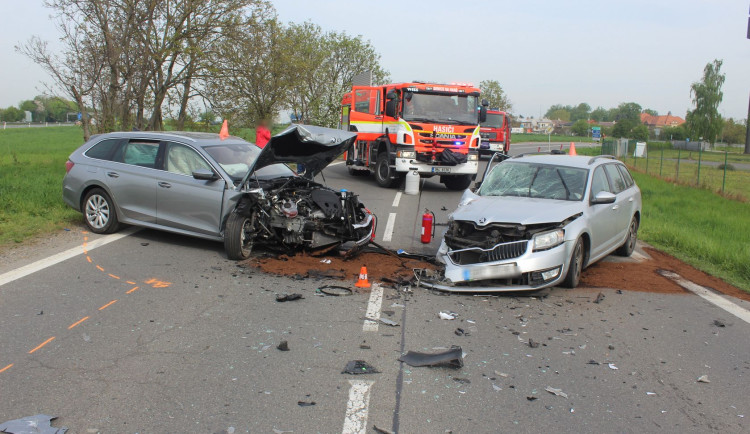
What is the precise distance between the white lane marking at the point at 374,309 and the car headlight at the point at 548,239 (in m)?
1.78

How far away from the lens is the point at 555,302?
638cm

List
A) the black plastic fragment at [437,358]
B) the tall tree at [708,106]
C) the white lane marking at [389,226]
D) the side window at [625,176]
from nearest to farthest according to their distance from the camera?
the black plastic fragment at [437,358] → the side window at [625,176] → the white lane marking at [389,226] → the tall tree at [708,106]

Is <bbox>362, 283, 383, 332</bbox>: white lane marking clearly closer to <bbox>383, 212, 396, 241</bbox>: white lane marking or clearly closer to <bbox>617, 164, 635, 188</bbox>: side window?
<bbox>383, 212, 396, 241</bbox>: white lane marking

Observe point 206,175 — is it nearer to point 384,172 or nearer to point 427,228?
point 427,228

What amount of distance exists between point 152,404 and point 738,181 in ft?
96.9

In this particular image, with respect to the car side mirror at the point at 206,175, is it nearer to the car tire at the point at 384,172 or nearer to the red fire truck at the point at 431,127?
the red fire truck at the point at 431,127

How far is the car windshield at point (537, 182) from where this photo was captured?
7543 mm

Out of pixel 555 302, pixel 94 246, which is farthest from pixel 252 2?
pixel 555 302

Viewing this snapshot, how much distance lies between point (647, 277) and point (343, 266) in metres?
4.04

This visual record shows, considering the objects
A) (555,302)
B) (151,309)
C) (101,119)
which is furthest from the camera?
(101,119)

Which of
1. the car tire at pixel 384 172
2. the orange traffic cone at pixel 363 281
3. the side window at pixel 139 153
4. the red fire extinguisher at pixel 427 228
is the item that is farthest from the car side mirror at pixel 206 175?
the car tire at pixel 384 172

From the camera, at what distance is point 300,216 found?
773 cm

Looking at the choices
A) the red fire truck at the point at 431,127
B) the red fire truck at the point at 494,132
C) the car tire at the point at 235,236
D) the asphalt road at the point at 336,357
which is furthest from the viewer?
the red fire truck at the point at 494,132

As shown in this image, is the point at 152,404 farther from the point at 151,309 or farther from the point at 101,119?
the point at 101,119
